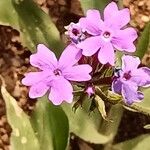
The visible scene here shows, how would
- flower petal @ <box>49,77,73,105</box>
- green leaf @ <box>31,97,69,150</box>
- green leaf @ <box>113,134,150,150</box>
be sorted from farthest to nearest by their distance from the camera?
green leaf @ <box>113,134,150,150</box> < green leaf @ <box>31,97,69,150</box> < flower petal @ <box>49,77,73,105</box>

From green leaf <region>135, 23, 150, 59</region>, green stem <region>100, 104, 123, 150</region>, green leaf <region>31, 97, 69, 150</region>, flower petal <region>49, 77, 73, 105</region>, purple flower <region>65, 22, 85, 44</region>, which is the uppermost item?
purple flower <region>65, 22, 85, 44</region>

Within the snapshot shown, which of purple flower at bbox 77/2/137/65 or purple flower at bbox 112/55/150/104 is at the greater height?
purple flower at bbox 77/2/137/65

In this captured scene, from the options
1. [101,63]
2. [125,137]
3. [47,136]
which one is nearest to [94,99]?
[101,63]

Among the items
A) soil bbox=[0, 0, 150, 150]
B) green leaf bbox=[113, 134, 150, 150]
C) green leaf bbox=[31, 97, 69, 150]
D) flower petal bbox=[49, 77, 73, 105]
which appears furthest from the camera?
soil bbox=[0, 0, 150, 150]

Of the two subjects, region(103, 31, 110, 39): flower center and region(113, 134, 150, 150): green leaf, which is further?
region(113, 134, 150, 150): green leaf

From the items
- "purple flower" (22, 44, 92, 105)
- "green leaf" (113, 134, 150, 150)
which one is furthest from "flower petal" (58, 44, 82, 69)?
"green leaf" (113, 134, 150, 150)

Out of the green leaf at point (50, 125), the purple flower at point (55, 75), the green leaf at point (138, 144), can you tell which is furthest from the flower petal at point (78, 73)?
the green leaf at point (138, 144)

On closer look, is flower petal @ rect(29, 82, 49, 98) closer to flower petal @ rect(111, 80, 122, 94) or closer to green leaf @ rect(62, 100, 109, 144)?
flower petal @ rect(111, 80, 122, 94)
